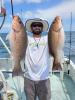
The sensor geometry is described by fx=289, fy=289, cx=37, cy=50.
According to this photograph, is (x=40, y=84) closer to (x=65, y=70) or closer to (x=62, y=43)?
(x=62, y=43)

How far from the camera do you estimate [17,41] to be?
12.0ft

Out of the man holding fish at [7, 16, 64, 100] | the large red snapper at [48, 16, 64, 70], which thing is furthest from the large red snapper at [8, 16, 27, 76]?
the large red snapper at [48, 16, 64, 70]

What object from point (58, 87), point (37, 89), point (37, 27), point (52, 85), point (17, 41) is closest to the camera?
point (17, 41)

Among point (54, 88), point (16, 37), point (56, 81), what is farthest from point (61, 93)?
point (16, 37)

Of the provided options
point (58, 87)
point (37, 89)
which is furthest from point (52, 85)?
point (37, 89)

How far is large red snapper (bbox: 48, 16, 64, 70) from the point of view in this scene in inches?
142

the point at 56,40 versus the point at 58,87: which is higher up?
the point at 56,40

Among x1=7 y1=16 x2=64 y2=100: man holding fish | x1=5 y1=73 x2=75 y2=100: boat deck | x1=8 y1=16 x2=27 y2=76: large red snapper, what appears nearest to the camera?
x1=8 y1=16 x2=27 y2=76: large red snapper

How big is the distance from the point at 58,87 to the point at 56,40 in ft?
10.3

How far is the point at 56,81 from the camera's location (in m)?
7.23

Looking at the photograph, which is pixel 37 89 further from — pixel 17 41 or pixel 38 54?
pixel 17 41

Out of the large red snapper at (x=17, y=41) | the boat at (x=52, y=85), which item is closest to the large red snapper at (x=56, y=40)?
the large red snapper at (x=17, y=41)

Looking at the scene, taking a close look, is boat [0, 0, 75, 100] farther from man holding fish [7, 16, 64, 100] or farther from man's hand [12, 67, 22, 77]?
man's hand [12, 67, 22, 77]

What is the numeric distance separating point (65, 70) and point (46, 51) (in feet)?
13.3
